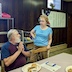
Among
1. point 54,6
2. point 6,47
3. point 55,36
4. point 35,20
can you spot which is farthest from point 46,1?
point 6,47

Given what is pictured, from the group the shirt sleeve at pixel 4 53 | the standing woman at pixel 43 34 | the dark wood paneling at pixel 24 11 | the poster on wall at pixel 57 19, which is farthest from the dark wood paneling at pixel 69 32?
the shirt sleeve at pixel 4 53

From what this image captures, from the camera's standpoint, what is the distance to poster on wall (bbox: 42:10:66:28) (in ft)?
18.2

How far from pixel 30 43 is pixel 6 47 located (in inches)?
92.8

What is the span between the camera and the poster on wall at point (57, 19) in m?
5.55

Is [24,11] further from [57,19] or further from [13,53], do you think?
[13,53]

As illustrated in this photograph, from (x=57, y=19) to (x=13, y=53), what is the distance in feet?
14.8

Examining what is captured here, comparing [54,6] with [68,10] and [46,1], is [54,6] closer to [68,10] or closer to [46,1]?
[46,1]

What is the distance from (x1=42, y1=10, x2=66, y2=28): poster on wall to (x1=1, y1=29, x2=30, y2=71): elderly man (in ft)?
12.4

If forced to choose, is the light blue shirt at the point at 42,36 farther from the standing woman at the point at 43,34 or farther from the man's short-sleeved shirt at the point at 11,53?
the man's short-sleeved shirt at the point at 11,53

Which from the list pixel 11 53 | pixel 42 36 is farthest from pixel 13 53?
pixel 42 36

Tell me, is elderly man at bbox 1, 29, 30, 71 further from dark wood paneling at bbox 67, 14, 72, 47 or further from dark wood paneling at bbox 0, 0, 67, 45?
dark wood paneling at bbox 67, 14, 72, 47

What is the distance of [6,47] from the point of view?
5.53ft

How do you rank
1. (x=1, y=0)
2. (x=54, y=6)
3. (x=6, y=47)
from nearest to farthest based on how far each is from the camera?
(x=6, y=47) → (x=1, y=0) → (x=54, y=6)

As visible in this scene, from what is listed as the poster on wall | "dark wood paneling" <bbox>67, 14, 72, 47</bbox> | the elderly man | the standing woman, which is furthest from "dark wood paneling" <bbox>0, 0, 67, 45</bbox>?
the elderly man
